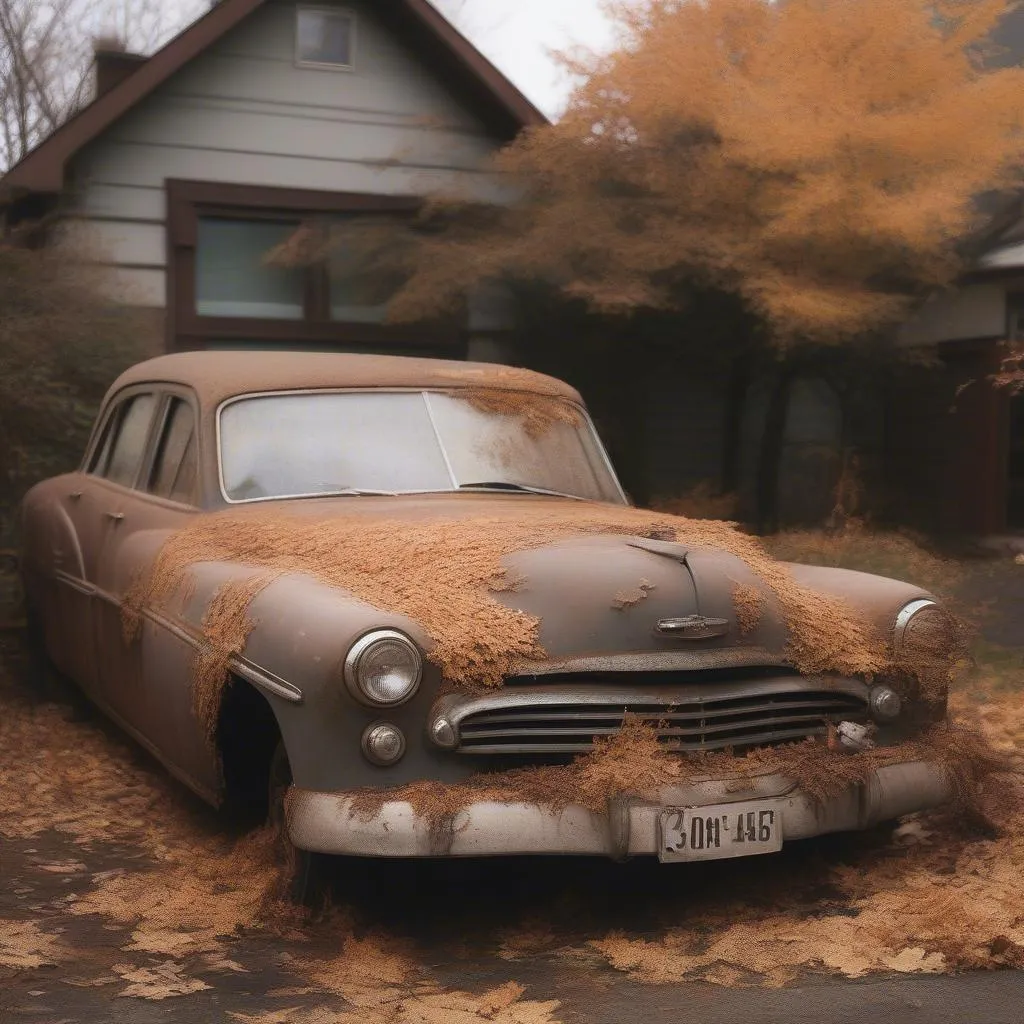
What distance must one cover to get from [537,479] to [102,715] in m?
2.72

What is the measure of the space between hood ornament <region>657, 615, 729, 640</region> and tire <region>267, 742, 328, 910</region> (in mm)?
1083

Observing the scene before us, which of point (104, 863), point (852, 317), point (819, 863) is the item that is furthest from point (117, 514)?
point (852, 317)

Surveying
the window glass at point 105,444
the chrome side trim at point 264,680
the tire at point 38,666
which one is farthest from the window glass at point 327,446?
the tire at point 38,666

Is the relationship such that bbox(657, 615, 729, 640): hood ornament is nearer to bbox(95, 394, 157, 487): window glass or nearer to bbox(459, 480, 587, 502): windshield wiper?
bbox(459, 480, 587, 502): windshield wiper

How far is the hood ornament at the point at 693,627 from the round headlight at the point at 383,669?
707mm

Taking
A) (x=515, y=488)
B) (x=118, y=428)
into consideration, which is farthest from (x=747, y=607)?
(x=118, y=428)

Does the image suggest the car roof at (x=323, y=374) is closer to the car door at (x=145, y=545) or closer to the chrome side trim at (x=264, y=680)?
the car door at (x=145, y=545)

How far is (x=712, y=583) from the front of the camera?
4289 mm

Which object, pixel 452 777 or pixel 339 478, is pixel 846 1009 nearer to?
pixel 452 777

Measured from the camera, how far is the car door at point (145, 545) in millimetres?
5172

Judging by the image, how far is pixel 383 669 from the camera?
12.6ft

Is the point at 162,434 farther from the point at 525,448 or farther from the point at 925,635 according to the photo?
the point at 925,635

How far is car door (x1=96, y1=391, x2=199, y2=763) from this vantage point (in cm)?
517

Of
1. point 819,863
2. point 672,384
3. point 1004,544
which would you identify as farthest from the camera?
point 672,384
